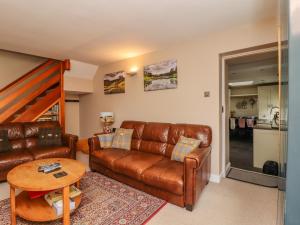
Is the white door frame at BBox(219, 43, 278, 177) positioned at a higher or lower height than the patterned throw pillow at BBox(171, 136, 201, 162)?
higher

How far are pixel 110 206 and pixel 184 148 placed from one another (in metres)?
1.24

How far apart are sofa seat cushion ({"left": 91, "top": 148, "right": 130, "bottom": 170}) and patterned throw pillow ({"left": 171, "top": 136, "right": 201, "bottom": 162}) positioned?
2.85ft

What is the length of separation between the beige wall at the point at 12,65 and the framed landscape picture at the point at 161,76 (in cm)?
341

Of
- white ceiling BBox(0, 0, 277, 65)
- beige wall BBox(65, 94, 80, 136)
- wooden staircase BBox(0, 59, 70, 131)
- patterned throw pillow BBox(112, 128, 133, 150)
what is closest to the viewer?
white ceiling BBox(0, 0, 277, 65)

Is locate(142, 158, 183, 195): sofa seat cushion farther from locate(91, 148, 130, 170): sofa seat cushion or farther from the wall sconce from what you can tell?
the wall sconce

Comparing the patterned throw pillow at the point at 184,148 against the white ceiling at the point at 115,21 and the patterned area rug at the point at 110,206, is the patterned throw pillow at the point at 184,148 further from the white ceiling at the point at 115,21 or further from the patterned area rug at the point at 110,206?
the white ceiling at the point at 115,21

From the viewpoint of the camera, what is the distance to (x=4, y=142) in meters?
2.97

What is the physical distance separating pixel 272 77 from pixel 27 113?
22.3ft

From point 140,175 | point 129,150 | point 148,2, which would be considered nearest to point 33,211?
point 140,175

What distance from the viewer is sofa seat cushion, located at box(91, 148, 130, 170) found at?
266 centimetres

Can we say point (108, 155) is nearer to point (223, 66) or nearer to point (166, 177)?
point (166, 177)

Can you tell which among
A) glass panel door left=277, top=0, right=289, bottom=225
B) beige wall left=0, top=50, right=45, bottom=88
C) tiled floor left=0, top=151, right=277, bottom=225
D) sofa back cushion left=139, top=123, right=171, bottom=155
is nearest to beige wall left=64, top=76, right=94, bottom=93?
beige wall left=0, top=50, right=45, bottom=88

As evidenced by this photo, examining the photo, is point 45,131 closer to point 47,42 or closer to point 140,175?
point 47,42

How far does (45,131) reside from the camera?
345 centimetres
